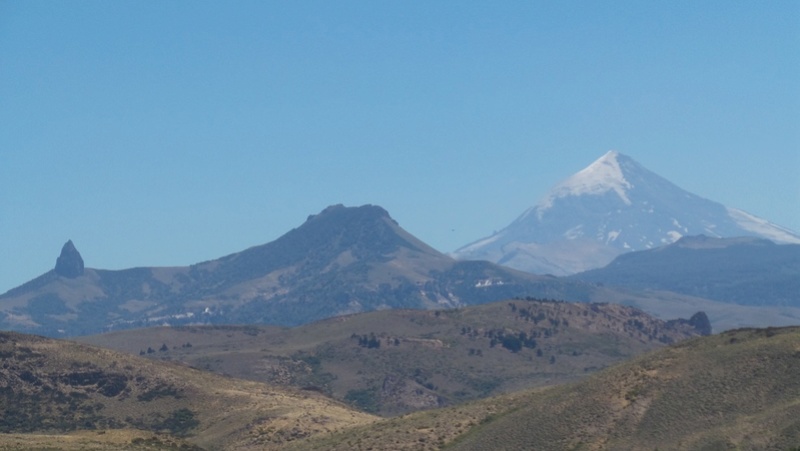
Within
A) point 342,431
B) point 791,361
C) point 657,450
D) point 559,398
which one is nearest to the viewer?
point 657,450

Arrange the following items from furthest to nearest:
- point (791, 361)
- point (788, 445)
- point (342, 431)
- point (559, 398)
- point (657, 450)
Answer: point (342, 431) → point (559, 398) → point (791, 361) → point (657, 450) → point (788, 445)

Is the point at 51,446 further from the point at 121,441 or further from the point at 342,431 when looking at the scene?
the point at 342,431

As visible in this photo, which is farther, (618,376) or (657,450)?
(618,376)

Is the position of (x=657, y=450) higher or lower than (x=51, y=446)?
lower

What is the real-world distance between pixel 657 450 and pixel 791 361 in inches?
904

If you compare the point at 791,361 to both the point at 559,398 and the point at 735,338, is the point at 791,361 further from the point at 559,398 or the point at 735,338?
the point at 559,398

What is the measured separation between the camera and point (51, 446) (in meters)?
155

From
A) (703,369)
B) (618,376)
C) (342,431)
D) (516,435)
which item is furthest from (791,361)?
(342,431)

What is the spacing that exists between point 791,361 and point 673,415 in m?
16.3

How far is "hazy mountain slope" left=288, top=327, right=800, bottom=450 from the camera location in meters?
152

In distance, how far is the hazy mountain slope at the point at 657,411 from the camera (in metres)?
152

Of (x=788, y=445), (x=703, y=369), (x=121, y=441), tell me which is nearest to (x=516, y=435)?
(x=703, y=369)

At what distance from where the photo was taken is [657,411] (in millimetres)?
161000

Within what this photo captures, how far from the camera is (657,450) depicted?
Answer: 152 meters
